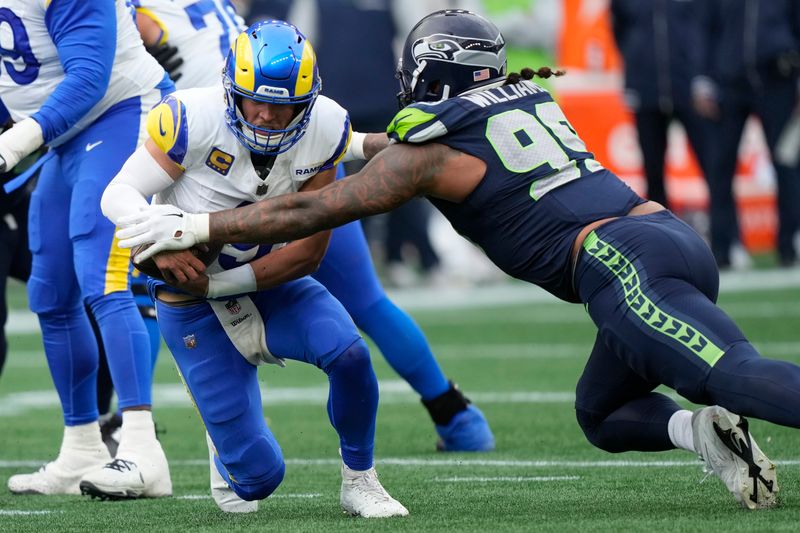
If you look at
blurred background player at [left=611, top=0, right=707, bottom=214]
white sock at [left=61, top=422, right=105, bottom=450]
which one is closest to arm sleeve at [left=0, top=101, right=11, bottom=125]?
white sock at [left=61, top=422, right=105, bottom=450]

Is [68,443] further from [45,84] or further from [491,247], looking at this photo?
[491,247]

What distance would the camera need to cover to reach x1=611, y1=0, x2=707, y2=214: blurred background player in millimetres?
12727

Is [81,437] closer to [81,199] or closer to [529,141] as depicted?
[81,199]

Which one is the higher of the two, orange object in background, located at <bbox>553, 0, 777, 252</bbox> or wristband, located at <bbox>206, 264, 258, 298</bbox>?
wristband, located at <bbox>206, 264, 258, 298</bbox>

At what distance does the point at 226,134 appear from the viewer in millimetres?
4797

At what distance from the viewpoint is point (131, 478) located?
5.33m

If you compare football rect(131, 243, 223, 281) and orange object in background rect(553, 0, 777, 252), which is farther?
orange object in background rect(553, 0, 777, 252)

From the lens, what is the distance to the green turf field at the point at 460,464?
181 inches

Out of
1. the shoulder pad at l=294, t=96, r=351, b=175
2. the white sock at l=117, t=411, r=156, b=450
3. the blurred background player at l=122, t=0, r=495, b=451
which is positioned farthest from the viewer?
the blurred background player at l=122, t=0, r=495, b=451

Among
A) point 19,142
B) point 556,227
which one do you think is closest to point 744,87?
point 19,142

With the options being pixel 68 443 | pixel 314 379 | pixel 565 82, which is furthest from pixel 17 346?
pixel 565 82

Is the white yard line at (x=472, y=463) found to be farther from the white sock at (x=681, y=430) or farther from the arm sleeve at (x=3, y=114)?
the arm sleeve at (x=3, y=114)

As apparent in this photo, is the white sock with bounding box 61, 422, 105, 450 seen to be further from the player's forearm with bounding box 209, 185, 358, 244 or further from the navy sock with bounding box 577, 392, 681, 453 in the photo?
the navy sock with bounding box 577, 392, 681, 453

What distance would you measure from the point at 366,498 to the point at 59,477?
1.46 metres
